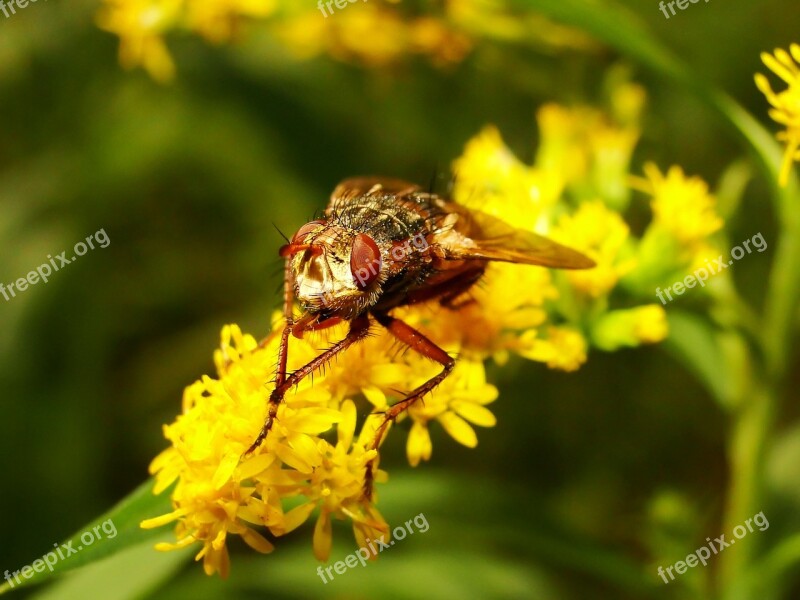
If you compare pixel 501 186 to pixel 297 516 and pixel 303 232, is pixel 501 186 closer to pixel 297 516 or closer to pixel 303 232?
pixel 303 232

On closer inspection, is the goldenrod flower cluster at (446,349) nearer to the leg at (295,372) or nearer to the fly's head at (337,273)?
the leg at (295,372)

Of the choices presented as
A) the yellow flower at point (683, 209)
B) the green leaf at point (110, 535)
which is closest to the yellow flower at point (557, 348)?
the yellow flower at point (683, 209)

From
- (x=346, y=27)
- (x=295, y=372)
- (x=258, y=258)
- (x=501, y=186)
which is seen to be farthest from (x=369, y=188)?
(x=258, y=258)

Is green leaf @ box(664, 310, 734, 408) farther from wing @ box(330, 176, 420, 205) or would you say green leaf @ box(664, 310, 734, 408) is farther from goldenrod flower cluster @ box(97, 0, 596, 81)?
goldenrod flower cluster @ box(97, 0, 596, 81)

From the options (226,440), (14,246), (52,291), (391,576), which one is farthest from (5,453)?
(226,440)

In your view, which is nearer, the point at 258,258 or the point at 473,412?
the point at 473,412
